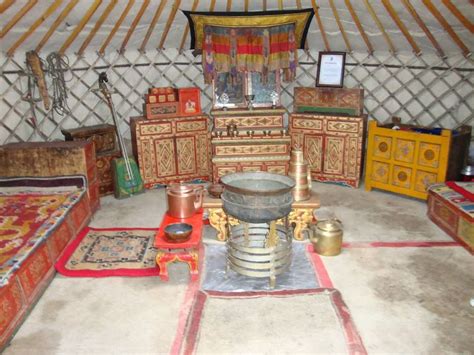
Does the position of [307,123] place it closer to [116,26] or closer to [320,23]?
[320,23]

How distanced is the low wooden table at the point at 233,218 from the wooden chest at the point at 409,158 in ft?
6.47

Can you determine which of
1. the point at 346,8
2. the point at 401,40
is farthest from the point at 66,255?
the point at 401,40

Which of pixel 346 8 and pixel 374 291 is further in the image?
pixel 346 8

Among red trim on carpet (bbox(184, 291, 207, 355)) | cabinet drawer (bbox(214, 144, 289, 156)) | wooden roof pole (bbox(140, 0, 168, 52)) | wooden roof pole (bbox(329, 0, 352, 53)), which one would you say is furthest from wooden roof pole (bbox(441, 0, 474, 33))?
red trim on carpet (bbox(184, 291, 207, 355))

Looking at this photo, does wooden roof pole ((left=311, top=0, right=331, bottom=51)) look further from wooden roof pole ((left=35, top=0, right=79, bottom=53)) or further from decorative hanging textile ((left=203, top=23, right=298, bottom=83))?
wooden roof pole ((left=35, top=0, right=79, bottom=53))

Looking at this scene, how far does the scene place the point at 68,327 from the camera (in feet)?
11.4

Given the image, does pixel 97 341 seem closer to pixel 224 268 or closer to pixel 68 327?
pixel 68 327

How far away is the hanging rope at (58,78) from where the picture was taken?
20.9 feet

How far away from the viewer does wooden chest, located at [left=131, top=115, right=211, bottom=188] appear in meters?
6.66

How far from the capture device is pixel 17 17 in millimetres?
5047

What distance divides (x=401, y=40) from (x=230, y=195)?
4.19 m

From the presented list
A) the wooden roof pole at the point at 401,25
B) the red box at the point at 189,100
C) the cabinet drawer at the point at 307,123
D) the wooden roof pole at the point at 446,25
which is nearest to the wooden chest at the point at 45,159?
the red box at the point at 189,100

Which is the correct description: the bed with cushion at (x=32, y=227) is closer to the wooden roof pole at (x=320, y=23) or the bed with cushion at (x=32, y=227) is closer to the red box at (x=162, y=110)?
the red box at (x=162, y=110)

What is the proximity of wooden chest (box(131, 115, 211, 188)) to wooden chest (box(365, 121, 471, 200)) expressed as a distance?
252cm
